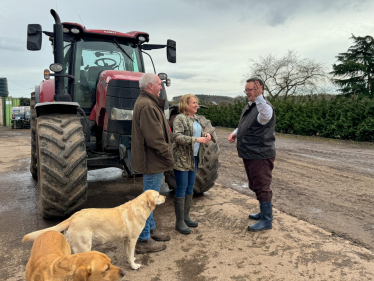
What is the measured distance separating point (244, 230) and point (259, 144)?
107 cm

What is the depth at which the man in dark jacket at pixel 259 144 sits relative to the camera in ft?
12.0

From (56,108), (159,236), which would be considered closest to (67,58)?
(56,108)

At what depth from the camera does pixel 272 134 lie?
3758 mm

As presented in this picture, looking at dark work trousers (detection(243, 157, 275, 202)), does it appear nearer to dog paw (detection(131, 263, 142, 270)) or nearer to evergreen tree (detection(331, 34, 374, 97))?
dog paw (detection(131, 263, 142, 270))

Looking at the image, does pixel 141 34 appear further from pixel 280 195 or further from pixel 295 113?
pixel 295 113

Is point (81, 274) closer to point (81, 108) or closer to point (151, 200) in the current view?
point (151, 200)

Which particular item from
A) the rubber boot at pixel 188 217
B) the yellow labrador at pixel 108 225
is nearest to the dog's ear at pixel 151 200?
the yellow labrador at pixel 108 225

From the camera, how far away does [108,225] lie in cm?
267

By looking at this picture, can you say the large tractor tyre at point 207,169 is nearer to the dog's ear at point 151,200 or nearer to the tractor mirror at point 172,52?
the tractor mirror at point 172,52

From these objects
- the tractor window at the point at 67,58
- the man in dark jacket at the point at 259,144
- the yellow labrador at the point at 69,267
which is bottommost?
the yellow labrador at the point at 69,267

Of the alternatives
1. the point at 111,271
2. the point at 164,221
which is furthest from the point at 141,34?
the point at 111,271

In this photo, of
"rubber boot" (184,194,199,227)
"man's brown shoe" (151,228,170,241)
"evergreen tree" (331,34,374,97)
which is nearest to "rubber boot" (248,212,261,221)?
"rubber boot" (184,194,199,227)

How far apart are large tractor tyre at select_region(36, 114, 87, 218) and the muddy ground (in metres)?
0.54

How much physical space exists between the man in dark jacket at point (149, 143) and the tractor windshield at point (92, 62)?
179 centimetres
